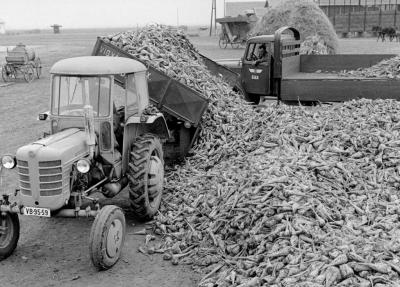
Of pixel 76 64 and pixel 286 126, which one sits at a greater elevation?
pixel 76 64

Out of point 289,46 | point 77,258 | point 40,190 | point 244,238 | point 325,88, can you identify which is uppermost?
point 289,46

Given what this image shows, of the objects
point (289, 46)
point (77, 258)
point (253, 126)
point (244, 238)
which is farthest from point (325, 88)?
point (77, 258)

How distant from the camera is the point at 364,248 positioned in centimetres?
504

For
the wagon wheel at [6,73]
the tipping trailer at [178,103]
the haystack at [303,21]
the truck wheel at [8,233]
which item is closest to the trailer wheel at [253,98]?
the tipping trailer at [178,103]

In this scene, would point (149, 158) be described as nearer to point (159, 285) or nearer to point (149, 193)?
point (149, 193)

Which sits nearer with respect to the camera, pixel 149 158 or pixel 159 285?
pixel 159 285

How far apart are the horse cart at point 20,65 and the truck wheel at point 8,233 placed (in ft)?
58.4

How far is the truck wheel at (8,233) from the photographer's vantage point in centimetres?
632

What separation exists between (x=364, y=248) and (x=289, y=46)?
35.1ft

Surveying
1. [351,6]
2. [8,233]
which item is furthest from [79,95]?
[351,6]

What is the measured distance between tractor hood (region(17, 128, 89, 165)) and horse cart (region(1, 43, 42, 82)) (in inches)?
691

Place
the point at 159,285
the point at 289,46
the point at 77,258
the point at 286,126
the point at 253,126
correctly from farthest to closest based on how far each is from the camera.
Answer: the point at 289,46 < the point at 253,126 < the point at 286,126 < the point at 77,258 < the point at 159,285

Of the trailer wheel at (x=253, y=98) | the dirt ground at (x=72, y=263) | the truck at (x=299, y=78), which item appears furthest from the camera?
the trailer wheel at (x=253, y=98)

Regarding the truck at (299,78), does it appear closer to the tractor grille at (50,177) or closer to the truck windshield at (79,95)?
the truck windshield at (79,95)
